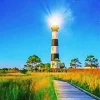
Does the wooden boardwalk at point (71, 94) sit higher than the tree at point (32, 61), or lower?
lower

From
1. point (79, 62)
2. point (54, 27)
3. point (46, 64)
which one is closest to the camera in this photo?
point (54, 27)

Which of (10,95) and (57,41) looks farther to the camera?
(57,41)

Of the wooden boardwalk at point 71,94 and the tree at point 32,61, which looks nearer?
the wooden boardwalk at point 71,94

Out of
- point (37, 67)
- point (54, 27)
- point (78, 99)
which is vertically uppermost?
point (54, 27)

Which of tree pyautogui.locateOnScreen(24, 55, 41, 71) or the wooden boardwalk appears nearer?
the wooden boardwalk

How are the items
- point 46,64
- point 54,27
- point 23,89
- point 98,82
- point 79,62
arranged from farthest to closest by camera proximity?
point 79,62, point 46,64, point 54,27, point 98,82, point 23,89

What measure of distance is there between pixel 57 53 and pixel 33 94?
4550 centimetres

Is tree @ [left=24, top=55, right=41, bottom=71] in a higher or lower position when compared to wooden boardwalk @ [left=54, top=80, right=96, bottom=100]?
higher

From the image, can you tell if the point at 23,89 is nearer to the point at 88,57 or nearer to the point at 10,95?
the point at 10,95

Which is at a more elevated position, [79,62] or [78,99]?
[79,62]

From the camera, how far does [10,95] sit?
39.1 ft

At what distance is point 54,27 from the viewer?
62250mm

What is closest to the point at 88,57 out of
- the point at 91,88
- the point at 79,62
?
the point at 79,62

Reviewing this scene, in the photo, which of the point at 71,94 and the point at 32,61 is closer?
the point at 71,94
